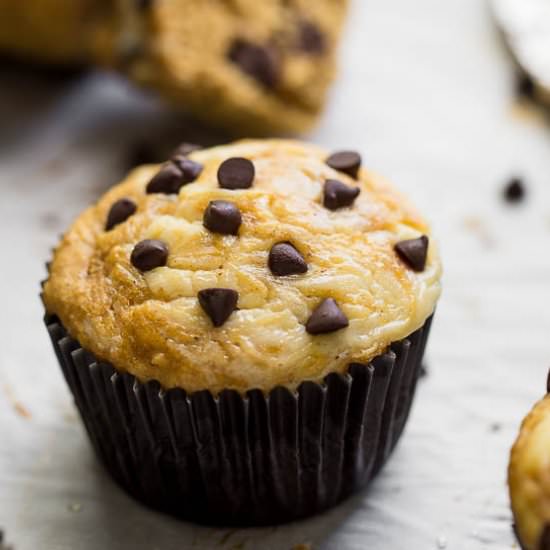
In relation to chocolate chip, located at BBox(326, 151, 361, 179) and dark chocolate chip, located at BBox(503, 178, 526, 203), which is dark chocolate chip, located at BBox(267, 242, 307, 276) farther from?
dark chocolate chip, located at BBox(503, 178, 526, 203)

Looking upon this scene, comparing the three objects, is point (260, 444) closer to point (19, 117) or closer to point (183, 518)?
point (183, 518)


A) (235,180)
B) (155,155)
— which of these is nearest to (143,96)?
(155,155)

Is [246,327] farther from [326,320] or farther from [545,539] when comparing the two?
[545,539]

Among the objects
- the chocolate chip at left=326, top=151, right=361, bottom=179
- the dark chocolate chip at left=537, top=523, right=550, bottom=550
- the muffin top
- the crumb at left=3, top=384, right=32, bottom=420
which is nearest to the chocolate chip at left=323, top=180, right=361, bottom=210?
the muffin top

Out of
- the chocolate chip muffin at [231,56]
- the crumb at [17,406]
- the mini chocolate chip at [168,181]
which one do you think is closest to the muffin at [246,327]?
the mini chocolate chip at [168,181]

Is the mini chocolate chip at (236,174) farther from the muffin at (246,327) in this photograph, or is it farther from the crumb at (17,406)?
the crumb at (17,406)

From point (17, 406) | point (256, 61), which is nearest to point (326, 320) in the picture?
point (17, 406)

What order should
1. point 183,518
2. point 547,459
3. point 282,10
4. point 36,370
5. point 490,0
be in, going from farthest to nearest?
point 490,0, point 282,10, point 36,370, point 183,518, point 547,459
